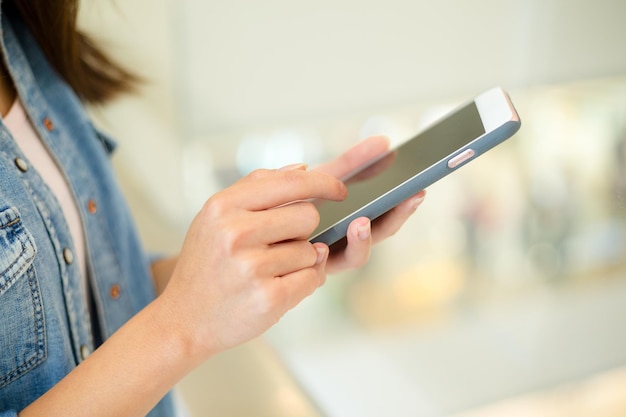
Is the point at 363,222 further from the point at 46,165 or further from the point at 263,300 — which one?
the point at 46,165

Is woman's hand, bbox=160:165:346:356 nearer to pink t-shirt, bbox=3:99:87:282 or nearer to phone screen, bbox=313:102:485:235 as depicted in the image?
phone screen, bbox=313:102:485:235

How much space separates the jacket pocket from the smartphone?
8.8 inches

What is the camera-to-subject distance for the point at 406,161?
0.54 m

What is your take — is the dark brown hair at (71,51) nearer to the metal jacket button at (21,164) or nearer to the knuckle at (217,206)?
the metal jacket button at (21,164)

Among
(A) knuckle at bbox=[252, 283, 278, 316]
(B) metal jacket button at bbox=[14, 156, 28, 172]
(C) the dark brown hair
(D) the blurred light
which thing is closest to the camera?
(A) knuckle at bbox=[252, 283, 278, 316]

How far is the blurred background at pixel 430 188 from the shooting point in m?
0.60

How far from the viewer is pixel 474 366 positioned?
763mm

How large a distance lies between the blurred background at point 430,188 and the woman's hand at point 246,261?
281mm

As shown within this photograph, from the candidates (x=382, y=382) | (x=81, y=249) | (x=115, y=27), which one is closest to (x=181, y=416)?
(x=382, y=382)

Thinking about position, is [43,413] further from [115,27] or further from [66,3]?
[115,27]

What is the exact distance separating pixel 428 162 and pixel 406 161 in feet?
0.18

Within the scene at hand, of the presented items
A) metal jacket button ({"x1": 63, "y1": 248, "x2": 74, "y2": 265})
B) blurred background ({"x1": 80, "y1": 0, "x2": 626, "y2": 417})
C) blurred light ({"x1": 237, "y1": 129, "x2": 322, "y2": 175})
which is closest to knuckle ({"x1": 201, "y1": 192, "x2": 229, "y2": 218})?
metal jacket button ({"x1": 63, "y1": 248, "x2": 74, "y2": 265})

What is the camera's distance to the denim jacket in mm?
492

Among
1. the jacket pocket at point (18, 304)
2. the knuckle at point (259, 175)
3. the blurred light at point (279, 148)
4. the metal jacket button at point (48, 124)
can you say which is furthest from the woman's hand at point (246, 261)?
the blurred light at point (279, 148)
